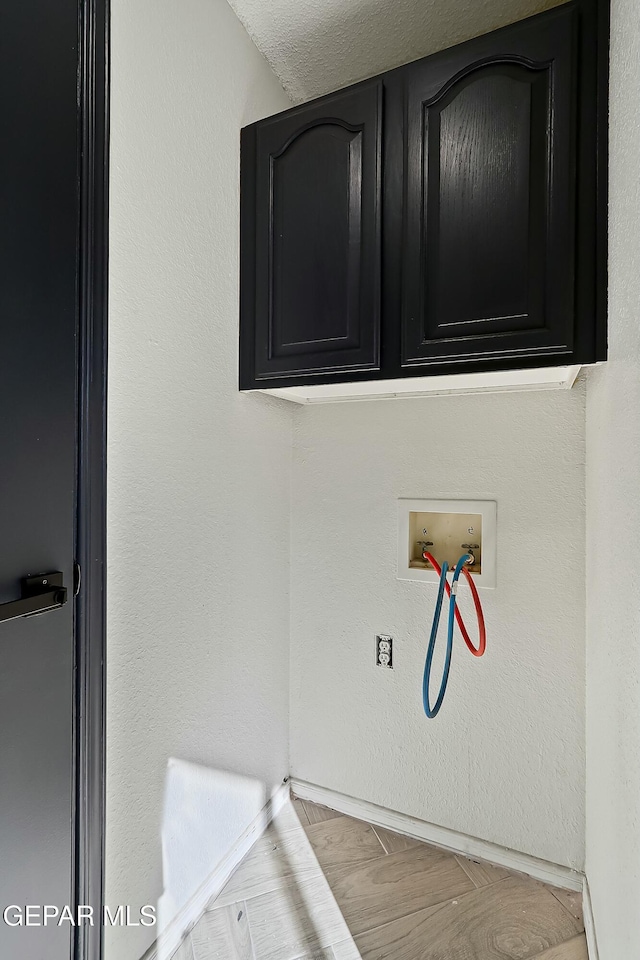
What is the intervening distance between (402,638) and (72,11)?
1.54 metres

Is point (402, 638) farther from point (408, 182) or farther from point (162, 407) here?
point (408, 182)

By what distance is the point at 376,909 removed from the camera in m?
1.16

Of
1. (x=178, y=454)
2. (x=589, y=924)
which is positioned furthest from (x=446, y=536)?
(x=589, y=924)

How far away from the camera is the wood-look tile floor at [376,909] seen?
1.06m

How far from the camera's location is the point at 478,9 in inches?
46.7

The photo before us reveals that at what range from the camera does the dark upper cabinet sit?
2.98ft

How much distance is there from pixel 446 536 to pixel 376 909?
3.03 ft

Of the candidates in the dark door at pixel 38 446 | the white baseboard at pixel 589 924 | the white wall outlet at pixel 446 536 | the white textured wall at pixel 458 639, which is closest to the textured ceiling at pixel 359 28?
the dark door at pixel 38 446

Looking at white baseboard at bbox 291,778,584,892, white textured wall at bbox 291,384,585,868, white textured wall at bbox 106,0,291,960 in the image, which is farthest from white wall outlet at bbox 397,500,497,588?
white baseboard at bbox 291,778,584,892

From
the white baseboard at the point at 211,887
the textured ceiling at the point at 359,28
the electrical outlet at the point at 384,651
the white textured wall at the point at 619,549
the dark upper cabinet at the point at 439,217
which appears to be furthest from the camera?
the electrical outlet at the point at 384,651

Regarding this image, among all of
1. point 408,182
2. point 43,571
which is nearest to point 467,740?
point 43,571

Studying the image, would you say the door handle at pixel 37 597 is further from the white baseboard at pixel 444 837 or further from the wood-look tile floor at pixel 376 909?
the white baseboard at pixel 444 837
